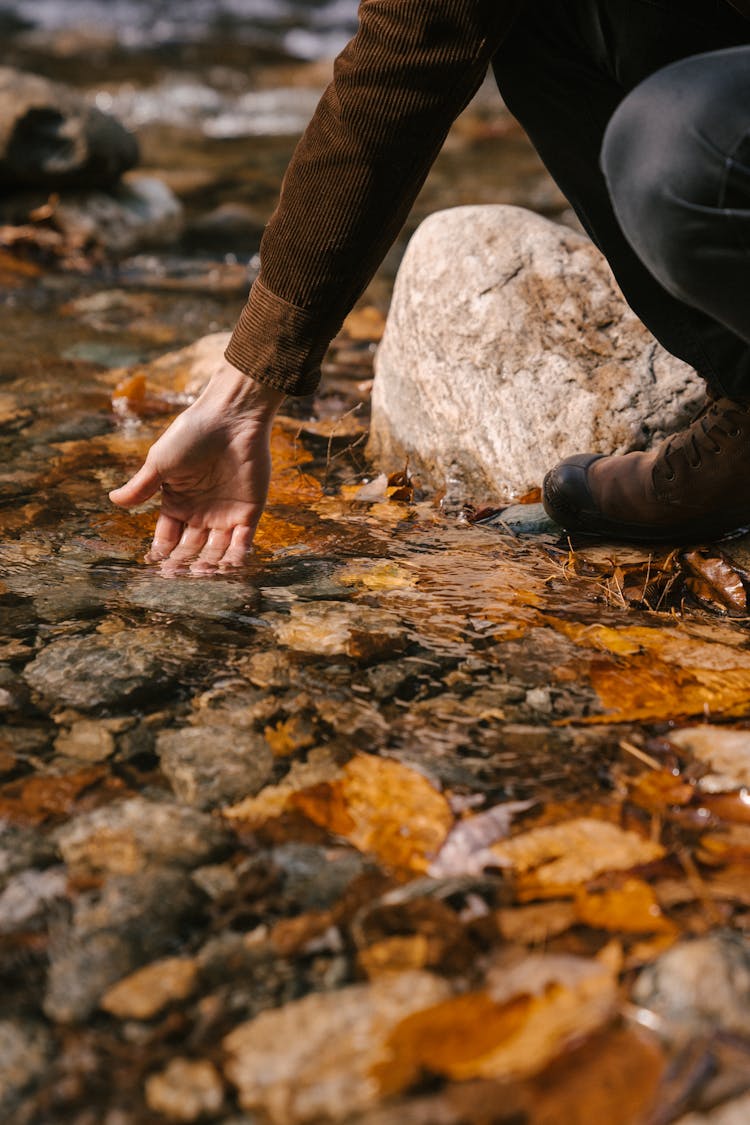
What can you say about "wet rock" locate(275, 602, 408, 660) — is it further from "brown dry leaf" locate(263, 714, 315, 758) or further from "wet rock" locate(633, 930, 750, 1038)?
"wet rock" locate(633, 930, 750, 1038)

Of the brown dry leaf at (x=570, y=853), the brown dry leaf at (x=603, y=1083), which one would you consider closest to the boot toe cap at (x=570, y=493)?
the brown dry leaf at (x=570, y=853)

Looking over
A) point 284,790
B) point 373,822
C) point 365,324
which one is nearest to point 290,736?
point 284,790

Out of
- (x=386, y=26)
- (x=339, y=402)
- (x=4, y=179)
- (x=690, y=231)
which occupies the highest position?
(x=386, y=26)

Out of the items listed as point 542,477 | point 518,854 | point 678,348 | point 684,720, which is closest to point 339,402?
point 542,477

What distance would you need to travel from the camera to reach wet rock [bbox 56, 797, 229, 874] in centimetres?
137

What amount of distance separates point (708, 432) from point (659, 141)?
2.37ft

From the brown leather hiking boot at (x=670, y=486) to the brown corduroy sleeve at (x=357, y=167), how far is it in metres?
0.75

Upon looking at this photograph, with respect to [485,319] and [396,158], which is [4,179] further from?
[396,158]

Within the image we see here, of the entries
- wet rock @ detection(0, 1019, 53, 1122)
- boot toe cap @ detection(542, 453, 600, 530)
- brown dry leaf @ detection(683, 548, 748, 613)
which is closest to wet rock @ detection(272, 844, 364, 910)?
wet rock @ detection(0, 1019, 53, 1122)

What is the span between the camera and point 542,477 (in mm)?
2668

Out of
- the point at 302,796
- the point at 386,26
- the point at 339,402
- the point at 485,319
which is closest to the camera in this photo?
the point at 302,796

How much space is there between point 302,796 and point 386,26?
1.18m

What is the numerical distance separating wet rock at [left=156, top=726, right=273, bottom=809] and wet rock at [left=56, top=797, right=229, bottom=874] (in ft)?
0.15

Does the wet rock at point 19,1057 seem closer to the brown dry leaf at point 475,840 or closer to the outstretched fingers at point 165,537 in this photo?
the brown dry leaf at point 475,840
